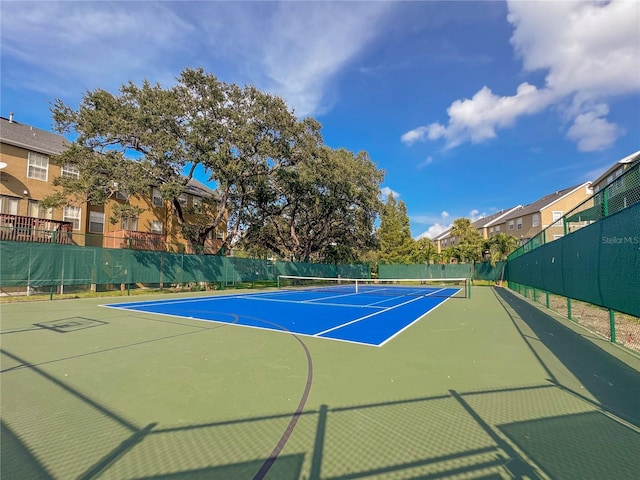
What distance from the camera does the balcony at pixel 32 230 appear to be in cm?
1581

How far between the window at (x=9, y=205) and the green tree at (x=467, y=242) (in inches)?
1531

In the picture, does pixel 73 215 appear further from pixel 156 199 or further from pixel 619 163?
pixel 619 163

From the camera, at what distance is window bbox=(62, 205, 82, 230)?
2250cm

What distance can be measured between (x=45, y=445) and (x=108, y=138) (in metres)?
22.0

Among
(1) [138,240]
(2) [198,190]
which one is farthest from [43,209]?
(2) [198,190]

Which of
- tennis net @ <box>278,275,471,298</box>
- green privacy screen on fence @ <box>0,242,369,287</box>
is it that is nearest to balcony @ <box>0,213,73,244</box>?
green privacy screen on fence @ <box>0,242,369,287</box>

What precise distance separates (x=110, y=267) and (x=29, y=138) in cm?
1278

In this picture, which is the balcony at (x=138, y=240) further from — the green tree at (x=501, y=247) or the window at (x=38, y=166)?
the green tree at (x=501, y=247)

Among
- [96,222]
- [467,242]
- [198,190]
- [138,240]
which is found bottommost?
[138,240]

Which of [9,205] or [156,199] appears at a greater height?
[156,199]

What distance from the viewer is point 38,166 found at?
70.3 feet

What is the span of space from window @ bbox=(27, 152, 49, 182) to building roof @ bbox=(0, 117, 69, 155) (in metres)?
0.44

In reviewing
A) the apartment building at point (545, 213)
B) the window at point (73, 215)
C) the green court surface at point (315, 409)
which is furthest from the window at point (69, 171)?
the apartment building at point (545, 213)

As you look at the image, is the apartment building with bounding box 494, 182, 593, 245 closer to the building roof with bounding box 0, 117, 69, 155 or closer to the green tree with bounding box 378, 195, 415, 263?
the green tree with bounding box 378, 195, 415, 263
